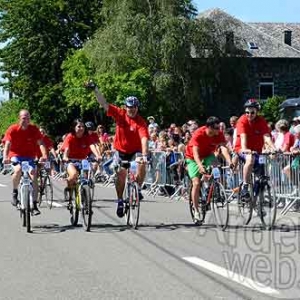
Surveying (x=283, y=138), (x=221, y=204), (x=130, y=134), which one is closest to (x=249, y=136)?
(x=221, y=204)

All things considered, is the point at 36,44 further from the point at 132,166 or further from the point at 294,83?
the point at 132,166

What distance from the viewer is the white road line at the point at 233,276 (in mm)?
7660

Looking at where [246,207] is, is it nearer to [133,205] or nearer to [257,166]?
[257,166]

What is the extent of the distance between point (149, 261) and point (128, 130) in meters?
3.60

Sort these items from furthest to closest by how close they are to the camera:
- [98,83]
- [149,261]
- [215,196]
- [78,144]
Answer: [98,83] → [78,144] → [215,196] → [149,261]

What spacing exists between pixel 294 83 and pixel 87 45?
83.8 ft

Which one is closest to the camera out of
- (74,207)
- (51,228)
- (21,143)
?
(51,228)

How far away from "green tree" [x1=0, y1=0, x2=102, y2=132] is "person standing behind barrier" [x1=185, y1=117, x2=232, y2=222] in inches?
1786

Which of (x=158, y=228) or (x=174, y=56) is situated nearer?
(x=158, y=228)

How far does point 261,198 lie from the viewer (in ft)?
40.5

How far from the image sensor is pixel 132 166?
12.5 m

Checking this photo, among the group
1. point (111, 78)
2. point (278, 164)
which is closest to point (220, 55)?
point (111, 78)

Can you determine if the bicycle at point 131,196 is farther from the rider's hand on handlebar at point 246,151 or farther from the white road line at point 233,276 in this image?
the white road line at point 233,276

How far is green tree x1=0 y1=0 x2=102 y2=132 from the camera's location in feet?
191
